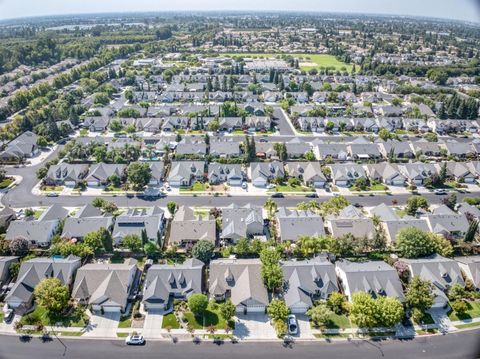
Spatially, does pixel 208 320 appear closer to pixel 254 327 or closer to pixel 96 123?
pixel 254 327

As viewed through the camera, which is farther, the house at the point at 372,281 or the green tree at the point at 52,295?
the house at the point at 372,281

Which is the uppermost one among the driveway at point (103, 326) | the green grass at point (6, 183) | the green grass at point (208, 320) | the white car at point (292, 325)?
the green grass at point (6, 183)

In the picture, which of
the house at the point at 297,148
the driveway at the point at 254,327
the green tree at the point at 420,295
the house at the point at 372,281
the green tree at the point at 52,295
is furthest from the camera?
the house at the point at 297,148

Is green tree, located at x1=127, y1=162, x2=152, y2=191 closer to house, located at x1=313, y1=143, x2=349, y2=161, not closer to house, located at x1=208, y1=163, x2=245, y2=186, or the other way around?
house, located at x1=208, y1=163, x2=245, y2=186

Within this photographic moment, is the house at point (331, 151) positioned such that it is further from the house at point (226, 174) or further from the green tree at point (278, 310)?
the green tree at point (278, 310)

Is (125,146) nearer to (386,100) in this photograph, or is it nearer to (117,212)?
(117,212)

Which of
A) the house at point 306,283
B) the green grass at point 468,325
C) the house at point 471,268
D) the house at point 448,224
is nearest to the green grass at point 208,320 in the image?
the house at point 306,283

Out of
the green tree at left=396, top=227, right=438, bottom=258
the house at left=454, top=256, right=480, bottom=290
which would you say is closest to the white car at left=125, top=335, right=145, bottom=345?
the green tree at left=396, top=227, right=438, bottom=258
